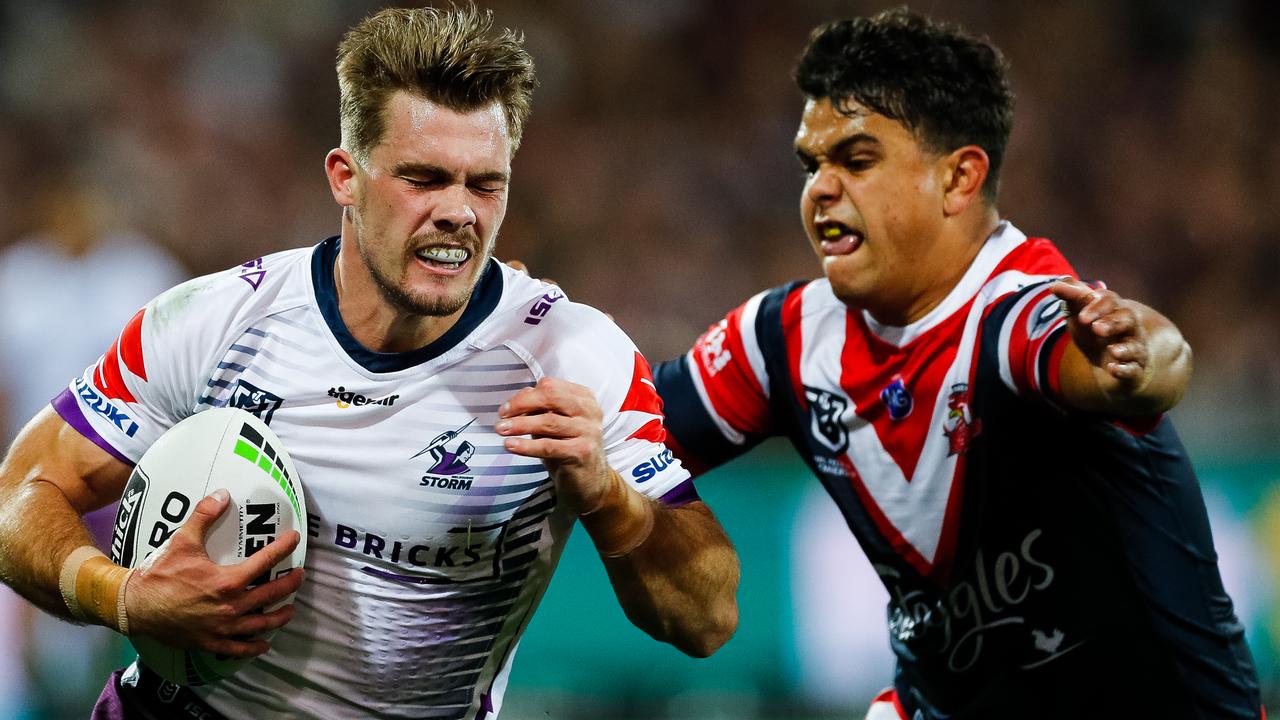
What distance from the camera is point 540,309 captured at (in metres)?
3.50

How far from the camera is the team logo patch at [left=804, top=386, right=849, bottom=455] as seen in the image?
4066 millimetres

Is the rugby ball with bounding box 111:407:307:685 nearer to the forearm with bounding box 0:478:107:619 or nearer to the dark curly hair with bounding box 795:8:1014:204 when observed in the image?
the forearm with bounding box 0:478:107:619

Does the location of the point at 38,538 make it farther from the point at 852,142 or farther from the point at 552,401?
the point at 852,142

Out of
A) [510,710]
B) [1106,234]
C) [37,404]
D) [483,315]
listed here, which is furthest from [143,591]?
[1106,234]

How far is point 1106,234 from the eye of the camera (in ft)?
35.1

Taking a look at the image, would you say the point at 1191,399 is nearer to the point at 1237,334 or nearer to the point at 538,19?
the point at 1237,334

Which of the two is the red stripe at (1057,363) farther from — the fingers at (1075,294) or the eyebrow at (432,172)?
the eyebrow at (432,172)

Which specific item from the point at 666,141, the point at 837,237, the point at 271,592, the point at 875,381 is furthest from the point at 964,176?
the point at 666,141

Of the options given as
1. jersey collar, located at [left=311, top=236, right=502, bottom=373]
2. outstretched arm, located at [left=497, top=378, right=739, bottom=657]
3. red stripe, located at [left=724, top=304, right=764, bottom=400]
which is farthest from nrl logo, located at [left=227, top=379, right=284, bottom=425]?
red stripe, located at [left=724, top=304, right=764, bottom=400]

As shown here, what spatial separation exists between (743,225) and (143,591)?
8211mm

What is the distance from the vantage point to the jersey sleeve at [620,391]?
130 inches

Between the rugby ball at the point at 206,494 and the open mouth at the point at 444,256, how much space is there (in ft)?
1.78

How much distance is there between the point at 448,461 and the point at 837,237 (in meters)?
1.34

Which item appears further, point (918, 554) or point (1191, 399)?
point (1191, 399)
